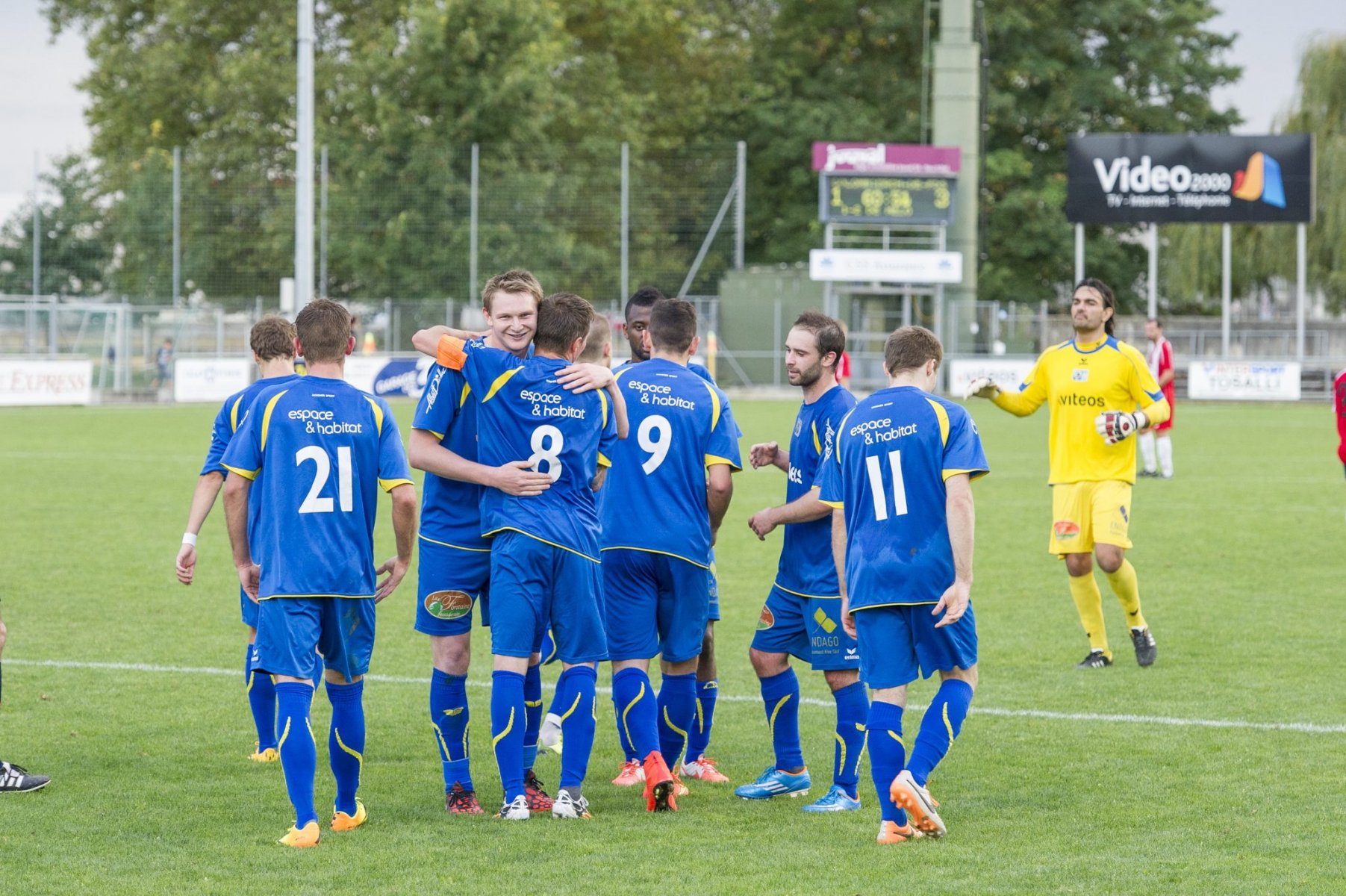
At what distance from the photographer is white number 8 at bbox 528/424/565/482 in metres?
5.47

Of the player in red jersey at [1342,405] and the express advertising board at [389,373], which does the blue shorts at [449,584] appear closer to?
the player in red jersey at [1342,405]

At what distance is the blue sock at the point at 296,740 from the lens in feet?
16.8

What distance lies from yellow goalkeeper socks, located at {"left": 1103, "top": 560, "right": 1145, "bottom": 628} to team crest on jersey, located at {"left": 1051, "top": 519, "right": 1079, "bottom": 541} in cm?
30

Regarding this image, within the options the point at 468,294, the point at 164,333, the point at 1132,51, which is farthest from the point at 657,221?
the point at 1132,51

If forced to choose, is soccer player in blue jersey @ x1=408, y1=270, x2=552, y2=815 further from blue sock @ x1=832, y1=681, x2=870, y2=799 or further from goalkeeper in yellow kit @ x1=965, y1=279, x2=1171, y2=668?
goalkeeper in yellow kit @ x1=965, y1=279, x2=1171, y2=668

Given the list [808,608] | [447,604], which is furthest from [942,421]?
[447,604]

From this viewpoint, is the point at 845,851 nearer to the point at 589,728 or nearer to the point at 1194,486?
the point at 589,728

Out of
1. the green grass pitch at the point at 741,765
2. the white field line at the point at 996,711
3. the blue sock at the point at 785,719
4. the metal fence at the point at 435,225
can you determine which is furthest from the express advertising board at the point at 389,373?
the blue sock at the point at 785,719

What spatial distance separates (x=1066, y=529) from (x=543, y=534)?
167 inches

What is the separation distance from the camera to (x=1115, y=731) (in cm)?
704

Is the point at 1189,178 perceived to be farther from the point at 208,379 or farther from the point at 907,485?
the point at 907,485

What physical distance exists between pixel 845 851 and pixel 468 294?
38999 millimetres

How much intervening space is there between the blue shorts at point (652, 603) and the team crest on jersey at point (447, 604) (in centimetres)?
54

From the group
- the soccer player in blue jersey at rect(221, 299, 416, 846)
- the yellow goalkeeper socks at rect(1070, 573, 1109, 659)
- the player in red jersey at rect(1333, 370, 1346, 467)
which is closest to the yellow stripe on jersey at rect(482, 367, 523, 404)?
the soccer player in blue jersey at rect(221, 299, 416, 846)
